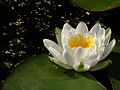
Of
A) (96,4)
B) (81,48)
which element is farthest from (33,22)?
(81,48)

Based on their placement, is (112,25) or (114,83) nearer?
(114,83)

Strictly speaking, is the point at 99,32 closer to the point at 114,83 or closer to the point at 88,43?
the point at 88,43

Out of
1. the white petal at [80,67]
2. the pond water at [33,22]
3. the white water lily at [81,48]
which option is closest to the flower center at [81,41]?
the white water lily at [81,48]

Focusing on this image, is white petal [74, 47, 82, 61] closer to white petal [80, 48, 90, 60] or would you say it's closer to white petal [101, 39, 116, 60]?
white petal [80, 48, 90, 60]

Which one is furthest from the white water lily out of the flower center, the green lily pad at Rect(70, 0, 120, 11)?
the green lily pad at Rect(70, 0, 120, 11)

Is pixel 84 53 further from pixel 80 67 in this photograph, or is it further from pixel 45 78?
pixel 45 78

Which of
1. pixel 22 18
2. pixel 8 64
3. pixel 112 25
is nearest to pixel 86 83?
pixel 8 64
